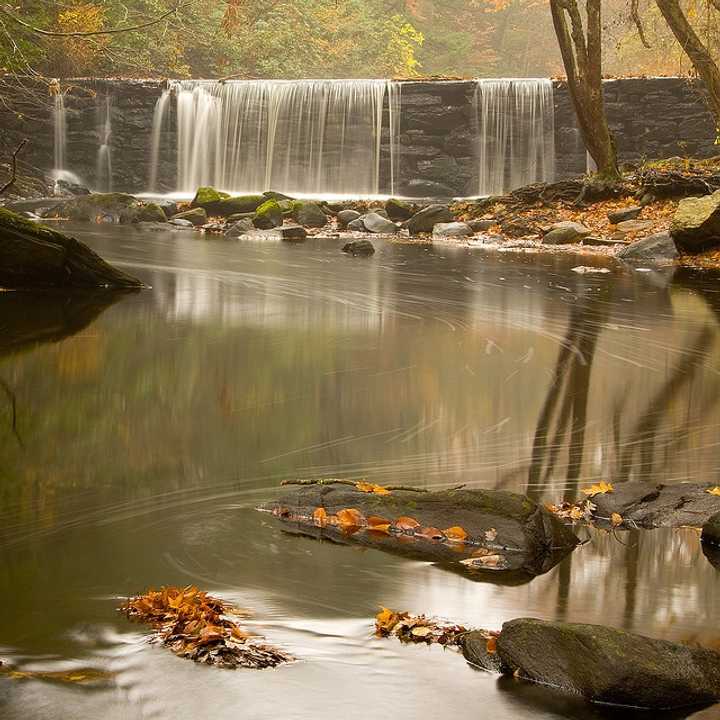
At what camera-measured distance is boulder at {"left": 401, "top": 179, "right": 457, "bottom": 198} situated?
32.8 metres

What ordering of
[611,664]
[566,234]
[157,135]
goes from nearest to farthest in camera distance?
[611,664]
[566,234]
[157,135]

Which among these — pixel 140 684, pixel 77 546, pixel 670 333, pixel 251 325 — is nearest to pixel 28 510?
pixel 77 546

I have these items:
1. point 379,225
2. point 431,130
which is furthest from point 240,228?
point 431,130

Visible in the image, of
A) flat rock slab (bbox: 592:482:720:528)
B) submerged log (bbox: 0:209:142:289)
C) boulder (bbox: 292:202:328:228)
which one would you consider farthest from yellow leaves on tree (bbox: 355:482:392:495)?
boulder (bbox: 292:202:328:228)

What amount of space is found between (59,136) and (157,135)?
3.17 meters

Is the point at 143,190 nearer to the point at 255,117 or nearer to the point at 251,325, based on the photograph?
the point at 255,117

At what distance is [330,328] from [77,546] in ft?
21.3

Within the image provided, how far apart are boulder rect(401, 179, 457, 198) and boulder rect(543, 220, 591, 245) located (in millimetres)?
11090

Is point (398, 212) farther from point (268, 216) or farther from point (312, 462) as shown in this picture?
point (312, 462)

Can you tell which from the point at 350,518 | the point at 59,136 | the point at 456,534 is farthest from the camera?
the point at 59,136

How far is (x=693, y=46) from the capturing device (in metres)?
20.5

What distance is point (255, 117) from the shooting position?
34375mm

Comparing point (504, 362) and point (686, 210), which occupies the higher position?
point (686, 210)

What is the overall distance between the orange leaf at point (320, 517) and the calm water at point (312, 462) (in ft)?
0.69
